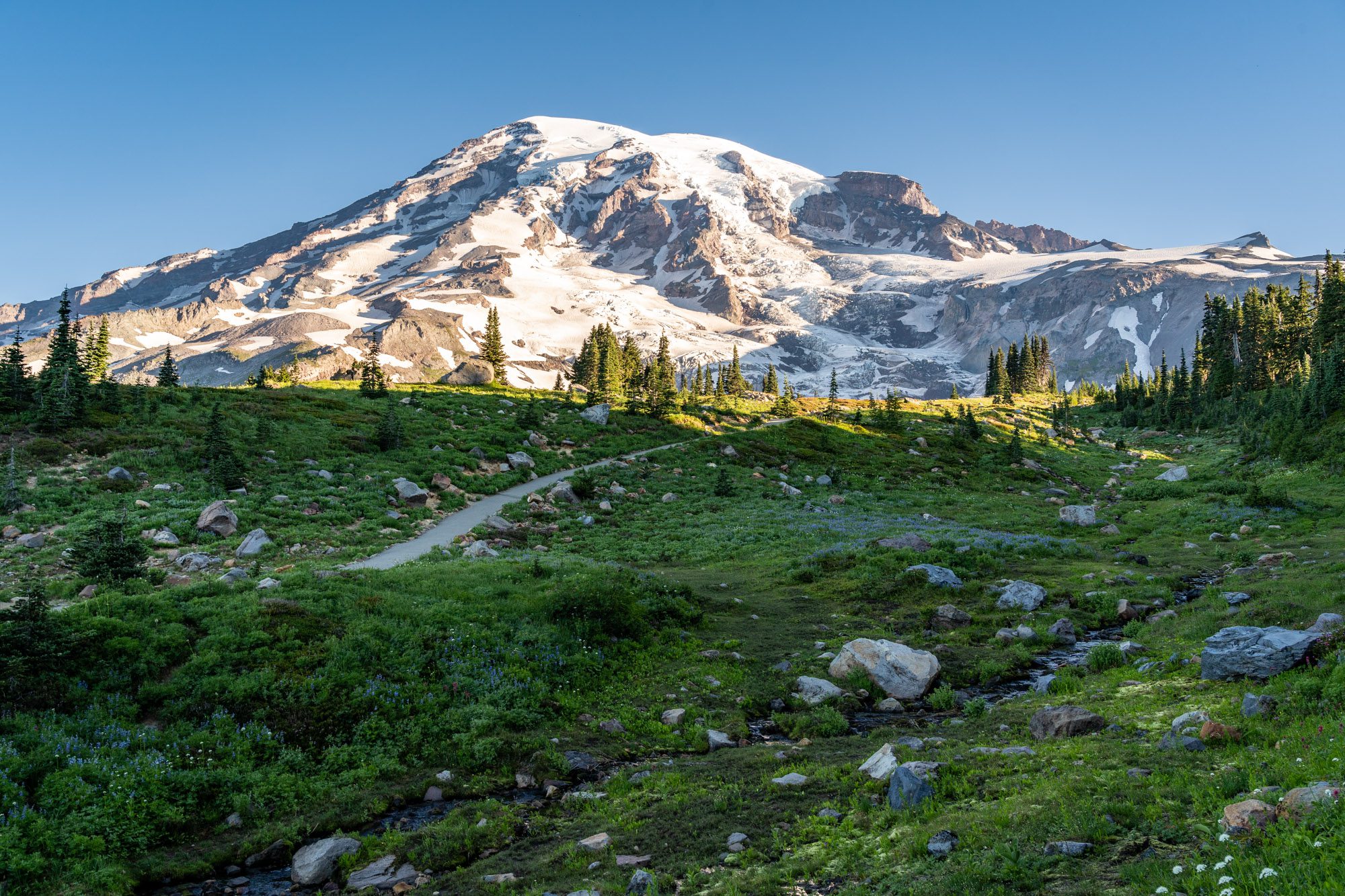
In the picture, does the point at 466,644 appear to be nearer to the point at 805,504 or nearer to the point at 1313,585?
the point at 1313,585

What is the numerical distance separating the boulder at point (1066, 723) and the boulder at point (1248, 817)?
4005mm

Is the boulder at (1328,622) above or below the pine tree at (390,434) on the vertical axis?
below

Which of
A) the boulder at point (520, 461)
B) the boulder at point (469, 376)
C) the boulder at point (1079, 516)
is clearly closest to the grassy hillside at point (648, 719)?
the boulder at point (1079, 516)

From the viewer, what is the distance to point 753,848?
812 centimetres

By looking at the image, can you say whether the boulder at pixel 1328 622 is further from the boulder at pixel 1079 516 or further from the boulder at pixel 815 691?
the boulder at pixel 1079 516

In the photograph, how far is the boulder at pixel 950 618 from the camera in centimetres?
1828

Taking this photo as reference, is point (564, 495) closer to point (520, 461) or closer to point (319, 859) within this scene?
point (520, 461)

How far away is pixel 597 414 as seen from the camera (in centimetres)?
6088

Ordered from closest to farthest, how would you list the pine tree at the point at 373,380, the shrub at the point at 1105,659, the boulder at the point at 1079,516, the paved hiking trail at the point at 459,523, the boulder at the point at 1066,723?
the boulder at the point at 1066,723 → the shrub at the point at 1105,659 → the paved hiking trail at the point at 459,523 → the boulder at the point at 1079,516 → the pine tree at the point at 373,380

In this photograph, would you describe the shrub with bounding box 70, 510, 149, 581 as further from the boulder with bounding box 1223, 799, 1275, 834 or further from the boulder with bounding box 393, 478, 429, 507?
the boulder with bounding box 1223, 799, 1275, 834

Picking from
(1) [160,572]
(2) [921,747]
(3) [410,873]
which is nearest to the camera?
(3) [410,873]

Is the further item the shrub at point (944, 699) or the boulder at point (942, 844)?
the shrub at point (944, 699)

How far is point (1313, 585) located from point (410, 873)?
21018 mm

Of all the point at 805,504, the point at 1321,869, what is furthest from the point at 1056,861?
the point at 805,504
